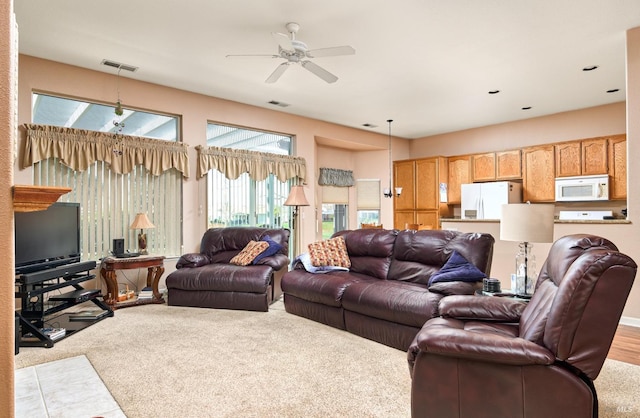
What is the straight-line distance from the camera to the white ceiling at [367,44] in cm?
329

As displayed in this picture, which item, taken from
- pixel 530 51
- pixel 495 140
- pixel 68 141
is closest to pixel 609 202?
pixel 495 140

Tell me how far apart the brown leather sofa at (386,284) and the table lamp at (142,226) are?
199cm

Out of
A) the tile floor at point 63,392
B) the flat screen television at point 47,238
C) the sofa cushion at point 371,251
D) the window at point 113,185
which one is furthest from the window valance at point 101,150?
the sofa cushion at point 371,251

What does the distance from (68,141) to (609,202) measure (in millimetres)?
8119

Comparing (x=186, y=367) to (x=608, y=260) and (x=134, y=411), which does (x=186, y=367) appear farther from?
(x=608, y=260)

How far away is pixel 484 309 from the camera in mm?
2268

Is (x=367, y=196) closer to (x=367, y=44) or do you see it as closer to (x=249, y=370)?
(x=367, y=44)

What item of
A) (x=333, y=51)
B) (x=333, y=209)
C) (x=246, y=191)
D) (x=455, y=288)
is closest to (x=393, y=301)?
(x=455, y=288)

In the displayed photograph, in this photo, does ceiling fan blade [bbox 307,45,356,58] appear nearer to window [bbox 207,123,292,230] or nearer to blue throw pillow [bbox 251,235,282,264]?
blue throw pillow [bbox 251,235,282,264]

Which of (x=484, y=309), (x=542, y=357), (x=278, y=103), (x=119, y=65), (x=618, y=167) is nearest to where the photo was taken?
(x=542, y=357)

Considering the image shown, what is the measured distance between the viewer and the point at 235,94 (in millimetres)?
5645

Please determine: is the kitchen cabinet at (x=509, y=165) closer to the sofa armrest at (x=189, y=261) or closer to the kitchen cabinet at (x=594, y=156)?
the kitchen cabinet at (x=594, y=156)

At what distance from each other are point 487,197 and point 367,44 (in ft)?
14.2

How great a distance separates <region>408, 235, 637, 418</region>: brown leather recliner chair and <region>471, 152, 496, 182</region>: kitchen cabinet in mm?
5877
